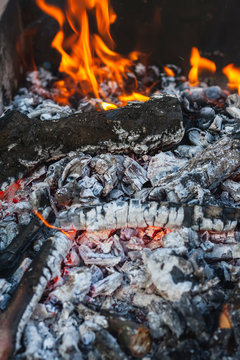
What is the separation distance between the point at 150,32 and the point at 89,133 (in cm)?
216

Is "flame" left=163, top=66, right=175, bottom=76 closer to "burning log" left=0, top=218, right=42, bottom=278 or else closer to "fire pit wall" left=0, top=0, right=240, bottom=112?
"fire pit wall" left=0, top=0, right=240, bottom=112

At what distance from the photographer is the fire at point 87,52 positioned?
4219mm

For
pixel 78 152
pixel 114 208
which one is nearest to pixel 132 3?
pixel 78 152

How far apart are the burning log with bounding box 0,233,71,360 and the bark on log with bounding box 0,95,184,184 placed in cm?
85

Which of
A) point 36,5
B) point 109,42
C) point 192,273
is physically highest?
point 36,5

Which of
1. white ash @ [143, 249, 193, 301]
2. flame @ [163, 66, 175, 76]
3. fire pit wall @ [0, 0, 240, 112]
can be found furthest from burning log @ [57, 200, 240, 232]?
flame @ [163, 66, 175, 76]

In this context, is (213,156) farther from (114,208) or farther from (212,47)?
(212,47)

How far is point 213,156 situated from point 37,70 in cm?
296

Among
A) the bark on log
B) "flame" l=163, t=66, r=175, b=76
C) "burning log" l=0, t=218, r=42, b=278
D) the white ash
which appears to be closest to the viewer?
the white ash

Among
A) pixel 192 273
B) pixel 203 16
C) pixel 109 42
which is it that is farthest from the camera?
pixel 109 42

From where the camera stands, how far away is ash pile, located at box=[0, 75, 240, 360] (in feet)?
6.39

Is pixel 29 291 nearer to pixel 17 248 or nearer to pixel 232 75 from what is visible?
pixel 17 248

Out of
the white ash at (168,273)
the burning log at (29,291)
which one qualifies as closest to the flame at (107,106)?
the burning log at (29,291)

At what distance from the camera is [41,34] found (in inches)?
182
